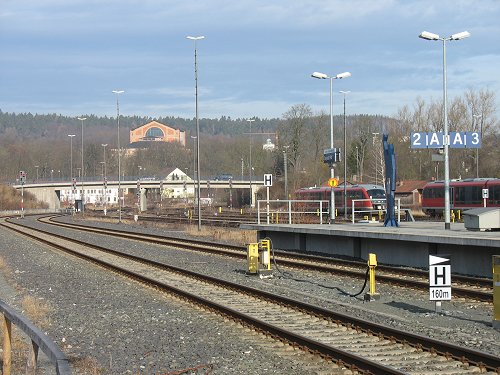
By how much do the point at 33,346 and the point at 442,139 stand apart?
2413cm

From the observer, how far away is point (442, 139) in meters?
29.5

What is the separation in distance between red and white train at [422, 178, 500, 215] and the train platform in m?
23.7

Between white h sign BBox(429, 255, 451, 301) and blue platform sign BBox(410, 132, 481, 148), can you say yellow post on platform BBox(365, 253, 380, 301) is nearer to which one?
white h sign BBox(429, 255, 451, 301)

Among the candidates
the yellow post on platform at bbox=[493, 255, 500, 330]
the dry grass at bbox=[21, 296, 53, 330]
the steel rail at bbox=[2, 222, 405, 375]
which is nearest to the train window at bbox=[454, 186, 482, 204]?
the steel rail at bbox=[2, 222, 405, 375]

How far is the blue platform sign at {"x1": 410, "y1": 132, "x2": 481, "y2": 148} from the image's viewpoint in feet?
96.0

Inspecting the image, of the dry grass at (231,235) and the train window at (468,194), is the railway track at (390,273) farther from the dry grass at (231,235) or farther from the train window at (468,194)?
the train window at (468,194)

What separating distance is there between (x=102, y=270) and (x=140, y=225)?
3492 centimetres

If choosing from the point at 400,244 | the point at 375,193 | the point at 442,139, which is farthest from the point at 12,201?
the point at 400,244

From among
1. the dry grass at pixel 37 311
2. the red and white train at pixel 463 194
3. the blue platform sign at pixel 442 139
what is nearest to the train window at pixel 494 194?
the red and white train at pixel 463 194

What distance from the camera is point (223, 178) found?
12938 centimetres

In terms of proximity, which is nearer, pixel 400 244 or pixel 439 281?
pixel 439 281

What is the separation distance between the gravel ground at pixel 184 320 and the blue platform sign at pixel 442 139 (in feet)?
33.0

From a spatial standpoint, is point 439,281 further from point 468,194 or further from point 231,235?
point 468,194

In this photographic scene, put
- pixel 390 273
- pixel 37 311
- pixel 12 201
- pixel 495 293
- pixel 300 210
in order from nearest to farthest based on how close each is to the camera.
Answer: pixel 495 293, pixel 37 311, pixel 390 273, pixel 300 210, pixel 12 201
